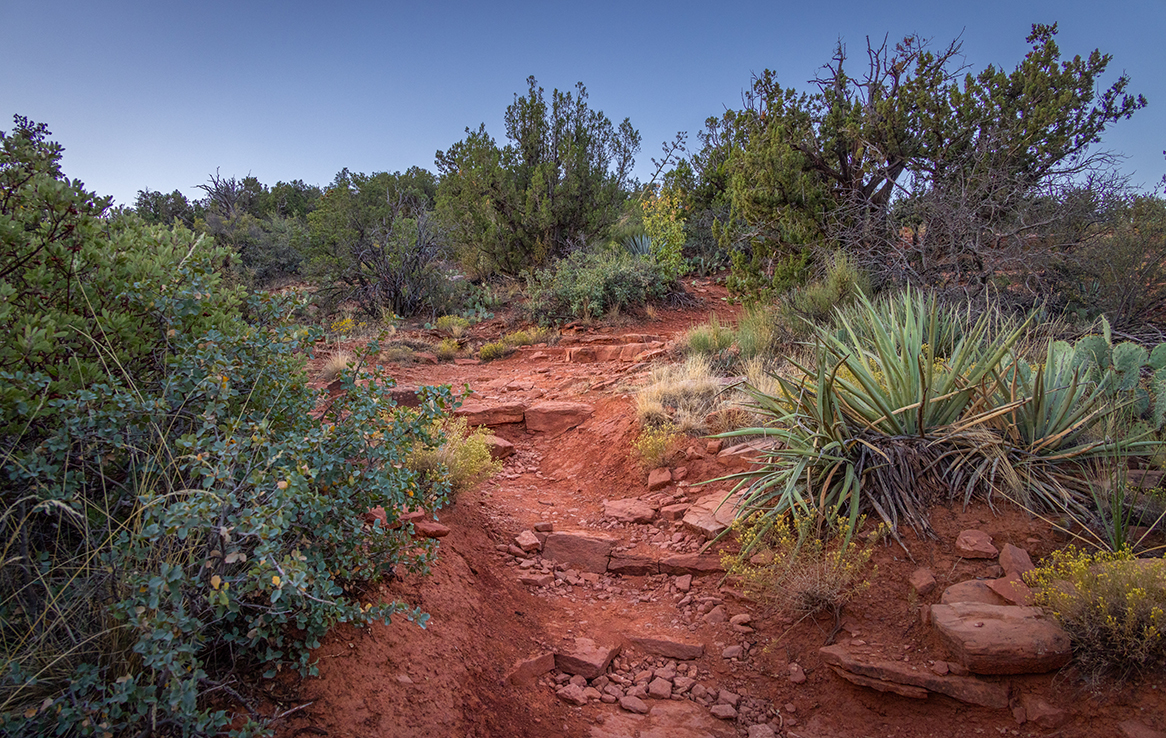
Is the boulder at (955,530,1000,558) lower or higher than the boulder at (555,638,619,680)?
higher

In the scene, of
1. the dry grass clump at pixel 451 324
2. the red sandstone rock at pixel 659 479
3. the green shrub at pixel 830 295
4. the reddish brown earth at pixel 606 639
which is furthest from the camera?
the dry grass clump at pixel 451 324

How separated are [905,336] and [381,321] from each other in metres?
10.3

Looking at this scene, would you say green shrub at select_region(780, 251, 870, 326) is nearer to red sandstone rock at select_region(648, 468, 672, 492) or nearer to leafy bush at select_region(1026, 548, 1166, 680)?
red sandstone rock at select_region(648, 468, 672, 492)

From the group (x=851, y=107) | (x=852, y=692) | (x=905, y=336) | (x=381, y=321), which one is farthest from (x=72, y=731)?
(x=851, y=107)

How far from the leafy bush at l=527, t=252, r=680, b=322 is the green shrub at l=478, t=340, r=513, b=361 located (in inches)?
58.6

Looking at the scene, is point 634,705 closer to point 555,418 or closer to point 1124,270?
point 555,418

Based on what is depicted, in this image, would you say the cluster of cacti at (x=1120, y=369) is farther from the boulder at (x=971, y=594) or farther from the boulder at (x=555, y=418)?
the boulder at (x=555, y=418)

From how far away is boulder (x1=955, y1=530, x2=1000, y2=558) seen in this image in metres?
3.33

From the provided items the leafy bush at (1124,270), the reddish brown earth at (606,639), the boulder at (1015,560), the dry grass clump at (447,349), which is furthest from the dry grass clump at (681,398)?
the dry grass clump at (447,349)

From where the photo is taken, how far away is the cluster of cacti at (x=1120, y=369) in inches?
152

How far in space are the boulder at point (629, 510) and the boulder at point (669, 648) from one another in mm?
1338

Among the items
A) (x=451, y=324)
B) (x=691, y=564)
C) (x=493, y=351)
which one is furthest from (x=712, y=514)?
(x=451, y=324)

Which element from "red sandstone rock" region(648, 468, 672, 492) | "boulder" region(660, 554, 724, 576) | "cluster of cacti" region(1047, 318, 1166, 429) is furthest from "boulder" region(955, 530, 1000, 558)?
"red sandstone rock" region(648, 468, 672, 492)

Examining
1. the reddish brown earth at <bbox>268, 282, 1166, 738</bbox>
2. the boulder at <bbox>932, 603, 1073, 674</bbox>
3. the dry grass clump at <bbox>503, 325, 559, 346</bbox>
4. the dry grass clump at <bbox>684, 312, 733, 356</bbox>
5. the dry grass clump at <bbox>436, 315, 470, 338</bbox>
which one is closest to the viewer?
the reddish brown earth at <bbox>268, 282, 1166, 738</bbox>
